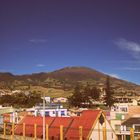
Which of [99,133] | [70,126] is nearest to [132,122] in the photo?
[70,126]

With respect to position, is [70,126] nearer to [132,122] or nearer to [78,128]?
[78,128]

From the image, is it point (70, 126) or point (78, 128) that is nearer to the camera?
point (78, 128)

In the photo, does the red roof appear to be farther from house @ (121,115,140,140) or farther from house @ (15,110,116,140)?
house @ (121,115,140,140)

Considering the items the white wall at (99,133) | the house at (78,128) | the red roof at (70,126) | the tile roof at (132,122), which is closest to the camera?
the white wall at (99,133)

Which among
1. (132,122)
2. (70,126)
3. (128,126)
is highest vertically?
(70,126)

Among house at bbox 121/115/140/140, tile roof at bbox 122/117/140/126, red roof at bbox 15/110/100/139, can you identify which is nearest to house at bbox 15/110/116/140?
red roof at bbox 15/110/100/139

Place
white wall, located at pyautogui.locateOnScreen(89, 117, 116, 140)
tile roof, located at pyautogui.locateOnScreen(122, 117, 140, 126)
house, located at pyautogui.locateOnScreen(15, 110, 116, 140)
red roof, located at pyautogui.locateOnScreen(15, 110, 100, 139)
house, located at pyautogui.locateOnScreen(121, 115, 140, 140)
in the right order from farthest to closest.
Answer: tile roof, located at pyautogui.locateOnScreen(122, 117, 140, 126), house, located at pyautogui.locateOnScreen(121, 115, 140, 140), red roof, located at pyautogui.locateOnScreen(15, 110, 100, 139), house, located at pyautogui.locateOnScreen(15, 110, 116, 140), white wall, located at pyautogui.locateOnScreen(89, 117, 116, 140)

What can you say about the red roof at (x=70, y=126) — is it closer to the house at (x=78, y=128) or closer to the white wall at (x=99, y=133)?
the house at (x=78, y=128)

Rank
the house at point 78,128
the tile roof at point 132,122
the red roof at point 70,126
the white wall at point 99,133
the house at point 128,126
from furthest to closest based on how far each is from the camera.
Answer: the tile roof at point 132,122 < the house at point 128,126 < the red roof at point 70,126 < the house at point 78,128 < the white wall at point 99,133

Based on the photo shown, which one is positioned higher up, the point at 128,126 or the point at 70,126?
the point at 70,126

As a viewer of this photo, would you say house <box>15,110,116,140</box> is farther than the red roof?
No

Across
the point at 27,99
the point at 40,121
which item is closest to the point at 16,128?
the point at 40,121

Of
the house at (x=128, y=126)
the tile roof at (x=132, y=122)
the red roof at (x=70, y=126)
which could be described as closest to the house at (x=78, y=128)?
the red roof at (x=70, y=126)

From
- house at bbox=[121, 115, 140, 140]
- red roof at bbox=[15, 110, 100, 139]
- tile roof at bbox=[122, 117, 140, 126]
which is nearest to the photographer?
red roof at bbox=[15, 110, 100, 139]
